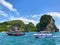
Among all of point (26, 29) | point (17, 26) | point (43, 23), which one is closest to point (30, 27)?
→ point (26, 29)

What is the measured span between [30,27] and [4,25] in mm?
21752

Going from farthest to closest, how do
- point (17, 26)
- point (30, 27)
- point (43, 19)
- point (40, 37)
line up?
point (30, 27) → point (43, 19) → point (17, 26) → point (40, 37)

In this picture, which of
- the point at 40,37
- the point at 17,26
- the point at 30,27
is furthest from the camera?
the point at 30,27

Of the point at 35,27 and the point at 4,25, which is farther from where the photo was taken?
the point at 35,27

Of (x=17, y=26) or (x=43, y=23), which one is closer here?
(x=17, y=26)

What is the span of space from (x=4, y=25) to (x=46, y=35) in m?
95.4

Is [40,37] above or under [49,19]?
under

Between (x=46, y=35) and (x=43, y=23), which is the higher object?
(x=43, y=23)

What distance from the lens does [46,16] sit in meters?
145

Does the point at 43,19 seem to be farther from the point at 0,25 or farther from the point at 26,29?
the point at 0,25

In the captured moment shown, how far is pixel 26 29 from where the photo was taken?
15650cm

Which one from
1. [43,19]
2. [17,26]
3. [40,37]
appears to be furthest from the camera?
[43,19]

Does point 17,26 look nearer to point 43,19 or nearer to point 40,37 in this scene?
point 43,19

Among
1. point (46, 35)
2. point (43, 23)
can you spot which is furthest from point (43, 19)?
point (46, 35)
